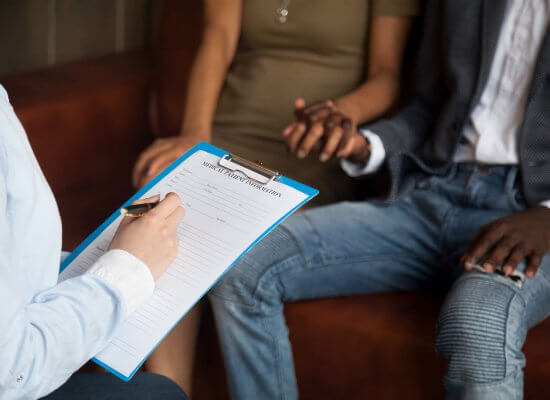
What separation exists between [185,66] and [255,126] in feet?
0.97

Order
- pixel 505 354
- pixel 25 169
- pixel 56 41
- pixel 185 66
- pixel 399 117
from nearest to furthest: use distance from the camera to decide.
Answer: pixel 25 169, pixel 505 354, pixel 399 117, pixel 185 66, pixel 56 41

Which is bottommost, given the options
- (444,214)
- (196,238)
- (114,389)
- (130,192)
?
(130,192)

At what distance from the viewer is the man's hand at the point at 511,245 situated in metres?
1.18

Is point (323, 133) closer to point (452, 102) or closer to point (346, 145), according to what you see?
point (346, 145)

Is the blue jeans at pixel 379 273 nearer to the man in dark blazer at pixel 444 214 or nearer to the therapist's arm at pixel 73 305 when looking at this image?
the man in dark blazer at pixel 444 214

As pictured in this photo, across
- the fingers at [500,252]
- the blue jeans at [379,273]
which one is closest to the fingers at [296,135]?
the blue jeans at [379,273]

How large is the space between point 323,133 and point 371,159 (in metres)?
0.15

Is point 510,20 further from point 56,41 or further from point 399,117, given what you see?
point 56,41

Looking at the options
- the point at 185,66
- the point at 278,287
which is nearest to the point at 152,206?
the point at 278,287

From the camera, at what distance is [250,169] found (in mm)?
1031

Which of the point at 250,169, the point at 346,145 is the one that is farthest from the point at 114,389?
the point at 346,145

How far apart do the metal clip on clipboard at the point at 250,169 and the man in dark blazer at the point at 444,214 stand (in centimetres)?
27

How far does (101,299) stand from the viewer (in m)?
0.86

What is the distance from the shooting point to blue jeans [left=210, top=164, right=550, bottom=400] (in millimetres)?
1158
